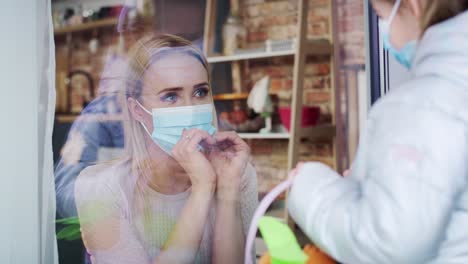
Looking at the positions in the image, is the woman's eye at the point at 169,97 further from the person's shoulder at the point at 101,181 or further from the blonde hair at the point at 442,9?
the blonde hair at the point at 442,9

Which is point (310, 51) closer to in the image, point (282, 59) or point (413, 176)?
point (282, 59)

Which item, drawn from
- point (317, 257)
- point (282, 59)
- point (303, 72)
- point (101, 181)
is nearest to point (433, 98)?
point (317, 257)

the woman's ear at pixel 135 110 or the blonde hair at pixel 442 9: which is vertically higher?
the blonde hair at pixel 442 9

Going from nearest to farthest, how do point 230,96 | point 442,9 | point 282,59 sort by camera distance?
point 442,9, point 230,96, point 282,59

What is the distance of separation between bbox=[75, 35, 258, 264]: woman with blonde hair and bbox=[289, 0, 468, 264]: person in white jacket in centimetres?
47

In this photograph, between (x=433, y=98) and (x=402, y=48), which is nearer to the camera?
(x=433, y=98)

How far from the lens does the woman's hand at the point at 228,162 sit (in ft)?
4.98

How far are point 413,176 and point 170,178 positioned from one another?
0.77 metres

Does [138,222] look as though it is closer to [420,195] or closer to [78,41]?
[78,41]

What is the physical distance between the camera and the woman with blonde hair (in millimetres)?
1504

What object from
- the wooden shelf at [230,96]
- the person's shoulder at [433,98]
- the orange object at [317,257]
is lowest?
the orange object at [317,257]

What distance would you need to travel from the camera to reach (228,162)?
1.55 metres

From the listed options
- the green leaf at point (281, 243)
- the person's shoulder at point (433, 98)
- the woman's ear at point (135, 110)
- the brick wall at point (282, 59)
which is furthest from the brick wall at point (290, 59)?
the person's shoulder at point (433, 98)

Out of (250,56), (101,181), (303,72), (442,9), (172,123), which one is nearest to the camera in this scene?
(442,9)
